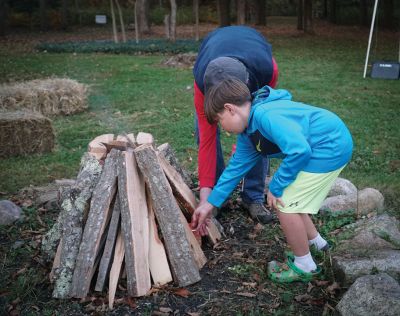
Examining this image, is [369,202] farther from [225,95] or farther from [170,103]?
[170,103]

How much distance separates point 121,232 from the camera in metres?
3.04

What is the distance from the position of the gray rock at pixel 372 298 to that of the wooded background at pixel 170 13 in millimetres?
18639

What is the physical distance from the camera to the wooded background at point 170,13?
2306cm

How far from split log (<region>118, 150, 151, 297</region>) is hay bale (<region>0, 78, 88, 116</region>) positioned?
18.0ft

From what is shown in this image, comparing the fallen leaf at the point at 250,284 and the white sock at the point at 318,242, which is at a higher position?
the white sock at the point at 318,242

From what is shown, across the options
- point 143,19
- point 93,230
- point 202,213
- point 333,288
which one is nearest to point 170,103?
point 202,213

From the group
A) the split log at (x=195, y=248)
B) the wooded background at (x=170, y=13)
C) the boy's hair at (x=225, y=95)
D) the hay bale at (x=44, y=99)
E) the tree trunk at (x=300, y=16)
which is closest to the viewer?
the boy's hair at (x=225, y=95)

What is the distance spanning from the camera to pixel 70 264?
3.02 meters

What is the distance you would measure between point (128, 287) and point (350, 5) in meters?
34.7

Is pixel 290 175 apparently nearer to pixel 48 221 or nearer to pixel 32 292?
pixel 32 292

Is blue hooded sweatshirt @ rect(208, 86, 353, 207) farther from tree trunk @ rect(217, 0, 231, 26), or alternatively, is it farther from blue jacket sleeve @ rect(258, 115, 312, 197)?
tree trunk @ rect(217, 0, 231, 26)

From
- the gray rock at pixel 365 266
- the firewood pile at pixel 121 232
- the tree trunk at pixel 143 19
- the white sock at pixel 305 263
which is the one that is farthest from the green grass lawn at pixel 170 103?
the tree trunk at pixel 143 19

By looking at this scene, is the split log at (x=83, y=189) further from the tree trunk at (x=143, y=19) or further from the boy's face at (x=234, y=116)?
the tree trunk at (x=143, y=19)

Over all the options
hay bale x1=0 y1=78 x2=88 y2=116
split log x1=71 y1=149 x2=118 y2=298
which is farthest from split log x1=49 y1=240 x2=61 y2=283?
hay bale x1=0 y1=78 x2=88 y2=116
